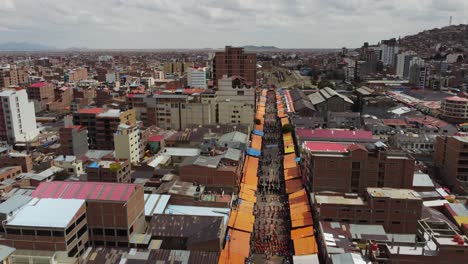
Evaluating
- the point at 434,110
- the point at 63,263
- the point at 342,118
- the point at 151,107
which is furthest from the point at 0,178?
the point at 434,110

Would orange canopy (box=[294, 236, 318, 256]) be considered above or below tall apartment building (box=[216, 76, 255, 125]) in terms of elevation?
below

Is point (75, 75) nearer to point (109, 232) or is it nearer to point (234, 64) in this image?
point (234, 64)

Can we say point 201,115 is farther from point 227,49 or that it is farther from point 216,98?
point 227,49

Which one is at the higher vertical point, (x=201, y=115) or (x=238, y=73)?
(x=238, y=73)

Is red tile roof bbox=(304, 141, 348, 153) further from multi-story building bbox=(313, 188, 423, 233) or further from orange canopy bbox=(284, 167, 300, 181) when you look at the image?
multi-story building bbox=(313, 188, 423, 233)

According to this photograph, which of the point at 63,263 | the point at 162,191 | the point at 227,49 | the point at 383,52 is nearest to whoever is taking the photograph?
the point at 63,263

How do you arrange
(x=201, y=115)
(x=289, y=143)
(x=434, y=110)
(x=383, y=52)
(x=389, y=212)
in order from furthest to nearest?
1. (x=383, y=52)
2. (x=434, y=110)
3. (x=201, y=115)
4. (x=289, y=143)
5. (x=389, y=212)

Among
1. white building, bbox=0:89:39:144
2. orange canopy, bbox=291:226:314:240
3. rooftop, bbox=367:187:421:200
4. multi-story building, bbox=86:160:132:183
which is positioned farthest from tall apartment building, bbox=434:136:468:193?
white building, bbox=0:89:39:144

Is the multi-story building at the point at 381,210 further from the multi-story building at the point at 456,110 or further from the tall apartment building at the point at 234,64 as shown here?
the tall apartment building at the point at 234,64
